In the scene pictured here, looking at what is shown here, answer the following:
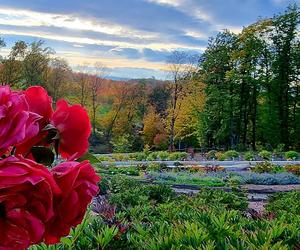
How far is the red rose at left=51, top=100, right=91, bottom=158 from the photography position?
2.92 feet

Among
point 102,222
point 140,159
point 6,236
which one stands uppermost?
point 6,236

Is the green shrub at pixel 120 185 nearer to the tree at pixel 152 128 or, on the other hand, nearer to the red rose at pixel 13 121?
the red rose at pixel 13 121

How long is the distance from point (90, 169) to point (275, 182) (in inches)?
634

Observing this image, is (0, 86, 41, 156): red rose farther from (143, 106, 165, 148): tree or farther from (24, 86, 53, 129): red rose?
(143, 106, 165, 148): tree

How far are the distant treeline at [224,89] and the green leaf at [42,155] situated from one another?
32.6 metres

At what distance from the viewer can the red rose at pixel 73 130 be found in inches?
35.0

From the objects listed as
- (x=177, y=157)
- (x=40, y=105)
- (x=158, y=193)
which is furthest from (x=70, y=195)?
(x=177, y=157)

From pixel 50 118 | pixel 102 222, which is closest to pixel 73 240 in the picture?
pixel 102 222

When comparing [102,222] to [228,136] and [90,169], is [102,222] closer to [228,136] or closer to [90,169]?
[90,169]

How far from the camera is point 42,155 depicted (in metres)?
0.87

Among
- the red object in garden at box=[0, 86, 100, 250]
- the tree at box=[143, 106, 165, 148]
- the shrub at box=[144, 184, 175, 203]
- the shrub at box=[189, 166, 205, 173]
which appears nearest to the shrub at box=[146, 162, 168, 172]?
the shrub at box=[189, 166, 205, 173]

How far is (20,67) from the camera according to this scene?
1540 inches

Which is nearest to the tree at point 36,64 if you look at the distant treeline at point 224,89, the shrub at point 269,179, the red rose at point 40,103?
the distant treeline at point 224,89

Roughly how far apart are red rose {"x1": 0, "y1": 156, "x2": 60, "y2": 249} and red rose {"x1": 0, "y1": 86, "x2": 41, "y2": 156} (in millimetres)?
29
